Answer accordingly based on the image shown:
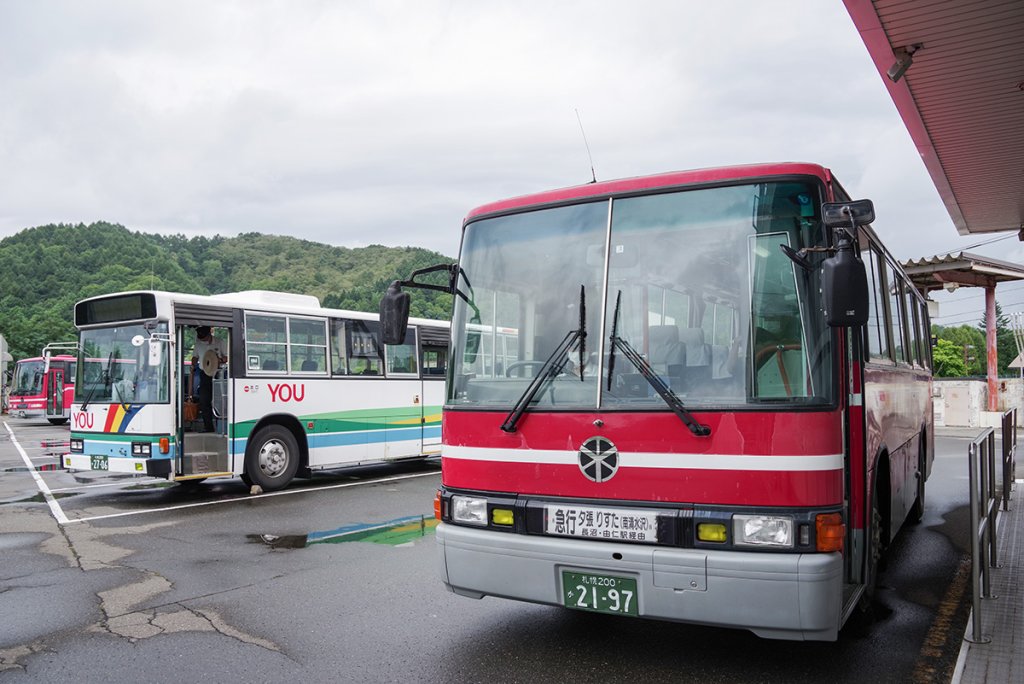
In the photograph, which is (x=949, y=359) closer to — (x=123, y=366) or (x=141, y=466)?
(x=123, y=366)

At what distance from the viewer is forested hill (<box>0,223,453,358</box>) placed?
58406 mm

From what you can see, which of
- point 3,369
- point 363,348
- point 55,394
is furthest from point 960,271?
point 3,369

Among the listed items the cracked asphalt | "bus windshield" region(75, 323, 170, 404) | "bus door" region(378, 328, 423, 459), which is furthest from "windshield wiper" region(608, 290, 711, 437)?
"bus door" region(378, 328, 423, 459)

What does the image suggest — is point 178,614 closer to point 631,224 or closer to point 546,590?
point 546,590

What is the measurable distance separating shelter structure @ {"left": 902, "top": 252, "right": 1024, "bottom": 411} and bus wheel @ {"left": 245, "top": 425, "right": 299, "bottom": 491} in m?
14.7

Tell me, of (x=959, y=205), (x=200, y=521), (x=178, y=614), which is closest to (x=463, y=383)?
(x=178, y=614)

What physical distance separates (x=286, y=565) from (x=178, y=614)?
1604 mm

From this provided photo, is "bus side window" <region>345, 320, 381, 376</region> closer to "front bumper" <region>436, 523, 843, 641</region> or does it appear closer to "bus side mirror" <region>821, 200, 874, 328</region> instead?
"front bumper" <region>436, 523, 843, 641</region>

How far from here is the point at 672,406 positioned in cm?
434

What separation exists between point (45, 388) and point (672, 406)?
40132mm

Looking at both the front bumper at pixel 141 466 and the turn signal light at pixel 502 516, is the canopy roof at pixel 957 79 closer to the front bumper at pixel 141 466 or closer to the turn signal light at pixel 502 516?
the turn signal light at pixel 502 516

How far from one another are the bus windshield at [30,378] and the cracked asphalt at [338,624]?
3359 centimetres

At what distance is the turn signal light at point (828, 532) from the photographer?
405 centimetres

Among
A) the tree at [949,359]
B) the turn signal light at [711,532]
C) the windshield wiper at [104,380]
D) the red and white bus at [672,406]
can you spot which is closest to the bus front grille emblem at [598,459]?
the red and white bus at [672,406]
